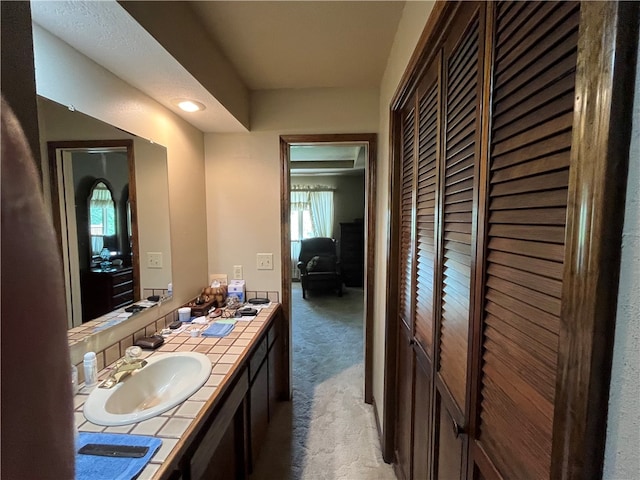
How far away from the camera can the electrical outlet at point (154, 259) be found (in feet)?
5.54

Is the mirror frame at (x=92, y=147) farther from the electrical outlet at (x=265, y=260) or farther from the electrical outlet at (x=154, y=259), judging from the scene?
the electrical outlet at (x=265, y=260)

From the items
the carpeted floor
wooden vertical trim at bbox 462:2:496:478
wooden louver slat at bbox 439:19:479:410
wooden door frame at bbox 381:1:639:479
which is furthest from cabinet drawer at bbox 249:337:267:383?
wooden door frame at bbox 381:1:639:479

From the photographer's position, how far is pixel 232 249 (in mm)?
2414

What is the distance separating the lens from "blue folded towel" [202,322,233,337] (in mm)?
1721

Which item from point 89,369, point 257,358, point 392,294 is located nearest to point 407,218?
point 392,294

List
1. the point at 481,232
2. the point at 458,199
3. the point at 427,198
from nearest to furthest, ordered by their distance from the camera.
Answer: the point at 481,232 < the point at 458,199 < the point at 427,198

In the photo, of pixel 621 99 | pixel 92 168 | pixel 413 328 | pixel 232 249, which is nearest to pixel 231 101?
pixel 92 168

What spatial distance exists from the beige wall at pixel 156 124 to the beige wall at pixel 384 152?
1.35m

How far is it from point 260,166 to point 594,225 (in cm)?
221

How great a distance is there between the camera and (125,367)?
4.15 ft

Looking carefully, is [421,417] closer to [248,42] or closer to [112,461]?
[112,461]

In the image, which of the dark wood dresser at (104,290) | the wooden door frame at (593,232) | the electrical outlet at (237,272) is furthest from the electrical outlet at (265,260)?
the wooden door frame at (593,232)

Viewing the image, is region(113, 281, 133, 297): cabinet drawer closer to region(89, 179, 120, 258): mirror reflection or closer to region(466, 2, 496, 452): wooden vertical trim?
region(89, 179, 120, 258): mirror reflection

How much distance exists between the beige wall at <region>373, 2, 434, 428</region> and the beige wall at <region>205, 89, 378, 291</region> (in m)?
0.33
